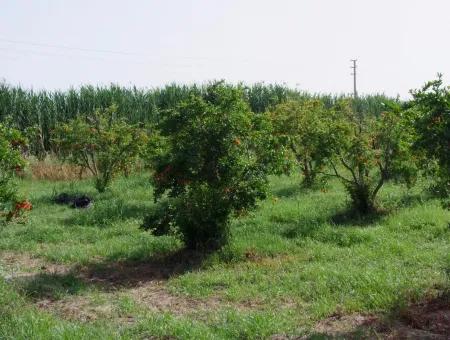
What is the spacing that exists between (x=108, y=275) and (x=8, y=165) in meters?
2.00

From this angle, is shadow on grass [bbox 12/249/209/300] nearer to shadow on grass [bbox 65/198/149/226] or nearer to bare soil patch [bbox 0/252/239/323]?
bare soil patch [bbox 0/252/239/323]

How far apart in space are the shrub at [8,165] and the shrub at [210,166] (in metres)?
2.04

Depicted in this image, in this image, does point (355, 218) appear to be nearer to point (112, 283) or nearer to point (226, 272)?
point (226, 272)

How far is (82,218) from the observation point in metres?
11.4

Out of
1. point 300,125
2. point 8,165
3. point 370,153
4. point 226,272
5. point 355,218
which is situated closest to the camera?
point 8,165

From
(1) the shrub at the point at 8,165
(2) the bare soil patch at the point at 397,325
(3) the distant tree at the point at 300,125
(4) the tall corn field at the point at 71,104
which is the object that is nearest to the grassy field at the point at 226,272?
(2) the bare soil patch at the point at 397,325

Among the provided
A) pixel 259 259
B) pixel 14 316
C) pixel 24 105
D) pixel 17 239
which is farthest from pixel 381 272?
pixel 24 105

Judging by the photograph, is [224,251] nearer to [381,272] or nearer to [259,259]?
[259,259]

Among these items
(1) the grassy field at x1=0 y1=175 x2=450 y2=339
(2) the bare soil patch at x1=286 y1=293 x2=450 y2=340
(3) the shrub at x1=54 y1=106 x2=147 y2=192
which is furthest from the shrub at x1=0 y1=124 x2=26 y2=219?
(3) the shrub at x1=54 y1=106 x2=147 y2=192

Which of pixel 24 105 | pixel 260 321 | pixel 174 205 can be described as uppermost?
pixel 24 105

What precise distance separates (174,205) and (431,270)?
3.55 meters

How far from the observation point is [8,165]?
7324 mm

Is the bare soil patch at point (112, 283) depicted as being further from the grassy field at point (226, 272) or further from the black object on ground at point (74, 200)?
the black object on ground at point (74, 200)

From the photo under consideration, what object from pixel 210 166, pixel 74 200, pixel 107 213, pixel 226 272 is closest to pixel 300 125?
pixel 107 213
